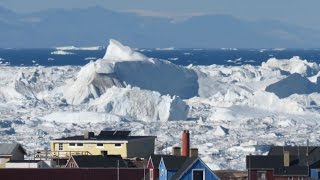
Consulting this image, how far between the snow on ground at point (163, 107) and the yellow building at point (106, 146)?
3025 millimetres

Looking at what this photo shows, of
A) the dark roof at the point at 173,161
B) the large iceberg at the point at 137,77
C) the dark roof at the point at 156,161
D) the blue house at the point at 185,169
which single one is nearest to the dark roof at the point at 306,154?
the dark roof at the point at 156,161

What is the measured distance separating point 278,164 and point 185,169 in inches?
189

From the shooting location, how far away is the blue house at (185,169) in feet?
88.0

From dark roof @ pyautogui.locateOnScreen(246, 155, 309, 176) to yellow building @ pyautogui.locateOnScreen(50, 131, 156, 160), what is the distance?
9.01m

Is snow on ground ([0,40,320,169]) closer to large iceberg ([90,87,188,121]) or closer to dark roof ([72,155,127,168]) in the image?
large iceberg ([90,87,188,121])

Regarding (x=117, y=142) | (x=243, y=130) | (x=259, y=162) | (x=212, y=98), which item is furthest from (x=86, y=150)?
(x=212, y=98)

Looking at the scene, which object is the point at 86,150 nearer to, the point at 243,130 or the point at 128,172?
the point at 128,172

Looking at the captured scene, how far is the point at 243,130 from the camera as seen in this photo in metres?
64.4

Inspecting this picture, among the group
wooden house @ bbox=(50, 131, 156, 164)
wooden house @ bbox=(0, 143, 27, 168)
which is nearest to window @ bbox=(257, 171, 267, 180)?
wooden house @ bbox=(0, 143, 27, 168)

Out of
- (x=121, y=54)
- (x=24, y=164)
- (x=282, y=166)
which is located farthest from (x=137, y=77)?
(x=282, y=166)

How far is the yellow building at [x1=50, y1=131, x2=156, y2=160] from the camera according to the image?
132ft

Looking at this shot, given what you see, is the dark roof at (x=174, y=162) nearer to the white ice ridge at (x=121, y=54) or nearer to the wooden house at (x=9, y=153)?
the wooden house at (x=9, y=153)

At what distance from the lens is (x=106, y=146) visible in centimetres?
4091

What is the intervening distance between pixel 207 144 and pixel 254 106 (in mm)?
20773
